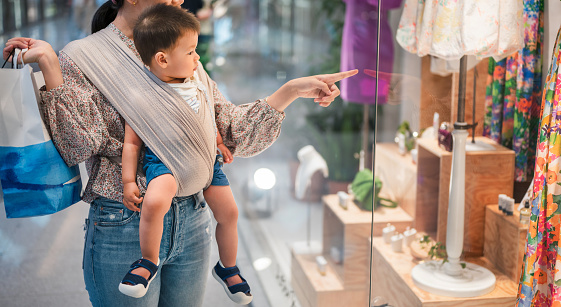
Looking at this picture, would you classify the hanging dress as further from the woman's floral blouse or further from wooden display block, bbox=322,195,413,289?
the woman's floral blouse

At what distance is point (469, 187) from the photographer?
220cm

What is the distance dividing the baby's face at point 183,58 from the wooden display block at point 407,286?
1066mm

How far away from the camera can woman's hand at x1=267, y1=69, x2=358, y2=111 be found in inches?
48.3

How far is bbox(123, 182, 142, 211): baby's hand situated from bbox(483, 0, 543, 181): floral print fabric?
1.54 meters

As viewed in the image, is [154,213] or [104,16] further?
[104,16]

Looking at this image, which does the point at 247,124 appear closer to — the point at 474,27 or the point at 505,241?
the point at 474,27

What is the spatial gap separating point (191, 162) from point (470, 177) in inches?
53.8

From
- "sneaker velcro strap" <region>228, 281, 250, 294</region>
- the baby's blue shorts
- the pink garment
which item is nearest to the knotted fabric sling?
the baby's blue shorts

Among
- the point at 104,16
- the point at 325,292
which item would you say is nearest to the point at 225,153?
the point at 104,16

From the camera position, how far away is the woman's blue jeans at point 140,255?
3.89 ft

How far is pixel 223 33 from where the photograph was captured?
11.3ft

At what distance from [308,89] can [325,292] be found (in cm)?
131

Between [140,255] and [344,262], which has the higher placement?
[140,255]

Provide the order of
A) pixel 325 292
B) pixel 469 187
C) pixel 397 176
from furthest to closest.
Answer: pixel 397 176 < pixel 325 292 < pixel 469 187
